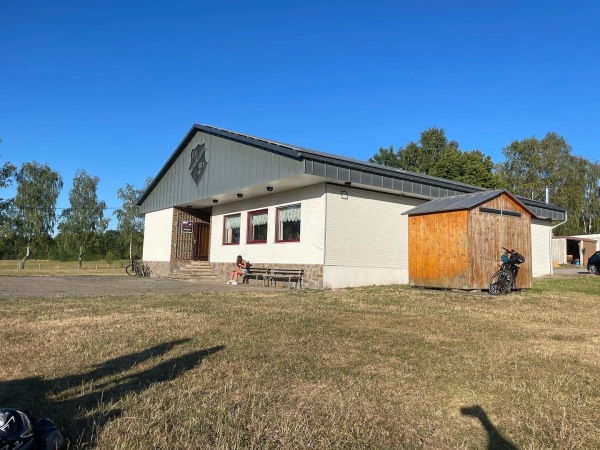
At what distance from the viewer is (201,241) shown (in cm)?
2350

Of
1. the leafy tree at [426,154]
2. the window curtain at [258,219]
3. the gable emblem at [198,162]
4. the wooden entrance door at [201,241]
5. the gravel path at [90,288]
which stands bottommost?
the gravel path at [90,288]

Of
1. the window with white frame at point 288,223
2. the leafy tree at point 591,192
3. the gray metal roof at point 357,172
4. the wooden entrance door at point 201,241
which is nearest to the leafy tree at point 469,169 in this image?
the leafy tree at point 591,192

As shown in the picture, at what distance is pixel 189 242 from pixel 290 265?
9.19 metres

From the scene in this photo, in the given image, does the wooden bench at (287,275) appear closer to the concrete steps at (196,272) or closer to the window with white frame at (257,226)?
the window with white frame at (257,226)

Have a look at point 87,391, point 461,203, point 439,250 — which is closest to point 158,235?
point 439,250

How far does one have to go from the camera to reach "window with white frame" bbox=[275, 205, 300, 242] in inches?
622

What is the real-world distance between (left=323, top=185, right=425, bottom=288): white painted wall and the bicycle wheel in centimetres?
436

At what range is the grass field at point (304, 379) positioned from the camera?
9.71 ft

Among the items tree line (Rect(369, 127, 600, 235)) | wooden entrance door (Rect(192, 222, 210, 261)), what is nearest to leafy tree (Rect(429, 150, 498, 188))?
tree line (Rect(369, 127, 600, 235))

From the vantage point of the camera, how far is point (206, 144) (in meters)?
20.2

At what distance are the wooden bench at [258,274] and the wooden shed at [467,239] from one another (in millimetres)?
5599

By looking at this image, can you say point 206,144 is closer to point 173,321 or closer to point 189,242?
point 189,242

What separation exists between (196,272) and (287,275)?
6987 mm

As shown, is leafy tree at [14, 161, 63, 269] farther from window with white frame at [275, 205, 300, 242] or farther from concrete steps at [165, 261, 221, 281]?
window with white frame at [275, 205, 300, 242]
